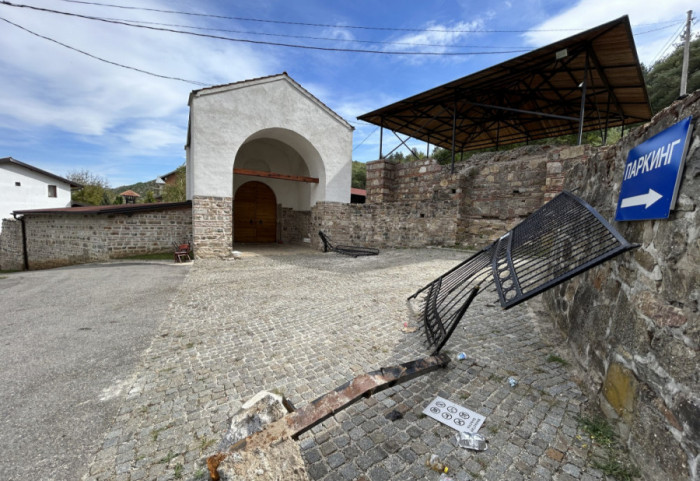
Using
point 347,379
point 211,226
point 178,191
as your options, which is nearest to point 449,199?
point 211,226

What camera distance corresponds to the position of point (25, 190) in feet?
73.3

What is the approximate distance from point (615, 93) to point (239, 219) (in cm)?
1431

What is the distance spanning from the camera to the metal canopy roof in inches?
263

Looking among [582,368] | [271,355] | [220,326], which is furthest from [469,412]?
[220,326]

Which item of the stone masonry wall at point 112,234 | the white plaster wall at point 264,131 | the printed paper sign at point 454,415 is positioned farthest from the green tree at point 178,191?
the printed paper sign at point 454,415

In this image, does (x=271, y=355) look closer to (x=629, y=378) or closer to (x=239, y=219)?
(x=629, y=378)

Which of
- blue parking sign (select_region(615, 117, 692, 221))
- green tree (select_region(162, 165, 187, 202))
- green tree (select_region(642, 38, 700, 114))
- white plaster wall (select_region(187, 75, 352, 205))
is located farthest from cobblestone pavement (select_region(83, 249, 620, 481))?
green tree (select_region(162, 165, 187, 202))

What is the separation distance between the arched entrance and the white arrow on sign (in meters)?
13.2

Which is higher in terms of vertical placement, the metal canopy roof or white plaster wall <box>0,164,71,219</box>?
the metal canopy roof

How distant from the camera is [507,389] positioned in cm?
222

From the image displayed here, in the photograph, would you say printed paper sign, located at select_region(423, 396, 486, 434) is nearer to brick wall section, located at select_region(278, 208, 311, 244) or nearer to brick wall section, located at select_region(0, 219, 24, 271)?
brick wall section, located at select_region(278, 208, 311, 244)

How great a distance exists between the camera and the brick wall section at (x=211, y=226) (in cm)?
875

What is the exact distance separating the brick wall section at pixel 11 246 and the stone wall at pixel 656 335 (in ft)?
62.9

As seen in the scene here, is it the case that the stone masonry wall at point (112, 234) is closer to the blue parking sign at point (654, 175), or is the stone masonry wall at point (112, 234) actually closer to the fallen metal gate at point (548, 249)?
the fallen metal gate at point (548, 249)
